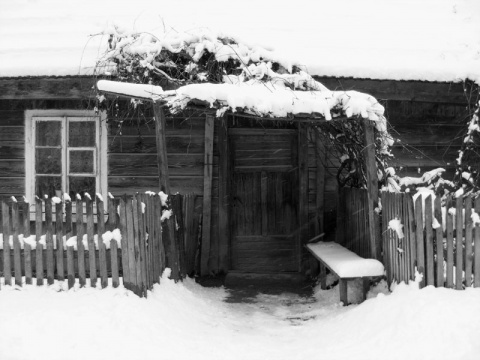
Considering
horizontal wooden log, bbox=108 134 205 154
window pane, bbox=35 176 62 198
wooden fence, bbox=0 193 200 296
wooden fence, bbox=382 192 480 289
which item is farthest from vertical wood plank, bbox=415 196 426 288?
window pane, bbox=35 176 62 198

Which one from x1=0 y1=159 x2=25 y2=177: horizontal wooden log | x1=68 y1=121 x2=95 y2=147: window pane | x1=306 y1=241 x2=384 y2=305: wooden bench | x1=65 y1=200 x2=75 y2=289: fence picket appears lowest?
x1=306 y1=241 x2=384 y2=305: wooden bench

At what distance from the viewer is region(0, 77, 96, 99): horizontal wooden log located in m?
8.02

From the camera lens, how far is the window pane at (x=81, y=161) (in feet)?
29.3

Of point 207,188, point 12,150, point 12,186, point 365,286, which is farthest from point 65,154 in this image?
point 365,286

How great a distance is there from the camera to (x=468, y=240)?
18.2 feet

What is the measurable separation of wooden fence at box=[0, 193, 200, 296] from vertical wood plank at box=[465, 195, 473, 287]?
10.5 feet

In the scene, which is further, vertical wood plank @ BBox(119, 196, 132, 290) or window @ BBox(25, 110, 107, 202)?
window @ BBox(25, 110, 107, 202)

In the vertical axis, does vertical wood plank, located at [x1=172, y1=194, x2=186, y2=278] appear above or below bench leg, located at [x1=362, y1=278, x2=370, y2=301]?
above

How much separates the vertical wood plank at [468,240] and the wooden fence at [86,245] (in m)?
3.20

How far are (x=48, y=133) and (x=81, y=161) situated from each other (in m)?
0.69

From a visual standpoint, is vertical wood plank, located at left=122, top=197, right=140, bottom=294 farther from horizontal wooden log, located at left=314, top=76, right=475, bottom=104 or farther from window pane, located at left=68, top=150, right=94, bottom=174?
horizontal wooden log, located at left=314, top=76, right=475, bottom=104

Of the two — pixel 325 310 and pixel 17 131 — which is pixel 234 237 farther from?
pixel 17 131

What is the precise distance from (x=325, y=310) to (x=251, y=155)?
305cm

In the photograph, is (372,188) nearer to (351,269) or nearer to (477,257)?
(351,269)
